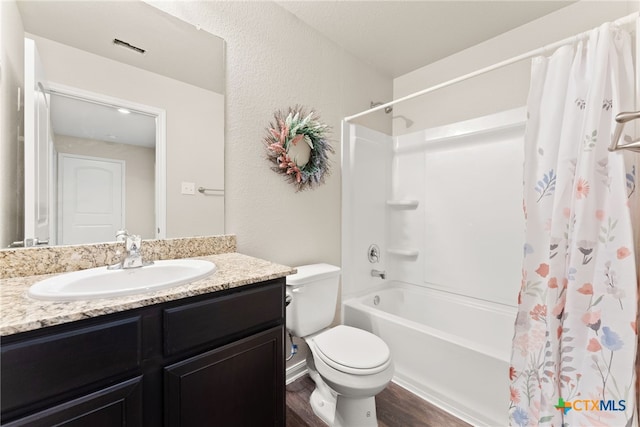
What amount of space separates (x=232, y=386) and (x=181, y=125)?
3.87ft

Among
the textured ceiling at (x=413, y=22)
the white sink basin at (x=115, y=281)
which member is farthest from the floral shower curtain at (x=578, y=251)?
the white sink basin at (x=115, y=281)

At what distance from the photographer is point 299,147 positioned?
177 cm

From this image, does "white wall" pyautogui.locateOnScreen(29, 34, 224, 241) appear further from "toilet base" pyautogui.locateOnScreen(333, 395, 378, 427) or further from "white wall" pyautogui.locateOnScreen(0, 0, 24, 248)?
"toilet base" pyautogui.locateOnScreen(333, 395, 378, 427)

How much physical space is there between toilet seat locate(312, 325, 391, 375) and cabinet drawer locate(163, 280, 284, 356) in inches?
18.1

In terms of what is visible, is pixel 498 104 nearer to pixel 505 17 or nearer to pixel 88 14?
pixel 505 17

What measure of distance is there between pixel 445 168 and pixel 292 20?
63.4 inches

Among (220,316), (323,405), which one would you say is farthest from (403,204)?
(220,316)

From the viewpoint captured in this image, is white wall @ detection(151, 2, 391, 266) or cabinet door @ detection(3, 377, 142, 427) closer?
cabinet door @ detection(3, 377, 142, 427)

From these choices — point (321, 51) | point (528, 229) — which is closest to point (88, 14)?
point (321, 51)

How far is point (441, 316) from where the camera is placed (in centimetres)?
220

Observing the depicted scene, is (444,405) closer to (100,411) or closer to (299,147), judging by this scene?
(100,411)

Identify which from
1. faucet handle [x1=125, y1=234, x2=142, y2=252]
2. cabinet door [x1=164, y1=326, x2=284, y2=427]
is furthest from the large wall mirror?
cabinet door [x1=164, y1=326, x2=284, y2=427]

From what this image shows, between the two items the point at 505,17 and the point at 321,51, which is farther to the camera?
the point at 321,51

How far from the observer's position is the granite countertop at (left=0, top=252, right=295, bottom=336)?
590 mm
